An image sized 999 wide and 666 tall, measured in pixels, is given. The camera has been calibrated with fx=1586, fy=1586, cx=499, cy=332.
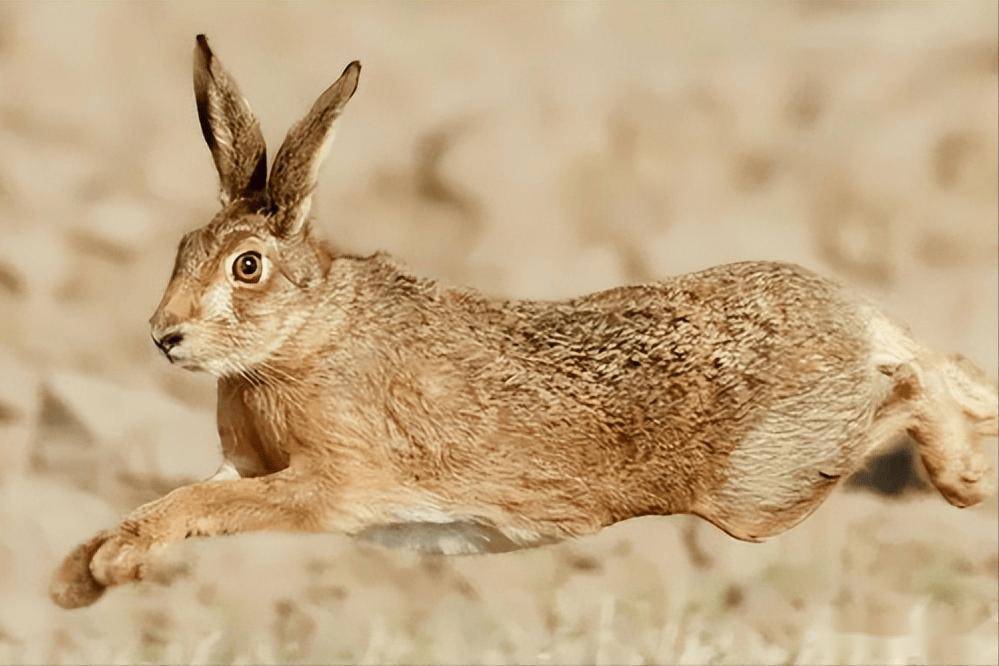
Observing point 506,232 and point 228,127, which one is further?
point 506,232

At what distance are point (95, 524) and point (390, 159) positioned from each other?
1.37 feet

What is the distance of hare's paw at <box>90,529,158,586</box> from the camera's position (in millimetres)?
1303

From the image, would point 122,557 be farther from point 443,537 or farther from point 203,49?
point 203,49

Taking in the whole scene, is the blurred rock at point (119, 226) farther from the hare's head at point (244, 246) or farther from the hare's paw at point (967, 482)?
the hare's paw at point (967, 482)

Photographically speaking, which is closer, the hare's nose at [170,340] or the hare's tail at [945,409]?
the hare's nose at [170,340]

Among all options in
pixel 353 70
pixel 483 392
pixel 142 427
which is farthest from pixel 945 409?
pixel 142 427

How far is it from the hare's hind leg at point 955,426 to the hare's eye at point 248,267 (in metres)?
0.61

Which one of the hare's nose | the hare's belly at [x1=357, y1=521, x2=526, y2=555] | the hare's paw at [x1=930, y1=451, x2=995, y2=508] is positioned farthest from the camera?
the hare's paw at [x1=930, y1=451, x2=995, y2=508]

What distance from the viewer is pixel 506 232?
4.76 ft

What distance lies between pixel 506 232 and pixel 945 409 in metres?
0.43

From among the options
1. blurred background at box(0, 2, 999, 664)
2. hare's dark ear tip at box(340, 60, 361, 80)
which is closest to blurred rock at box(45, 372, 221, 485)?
blurred background at box(0, 2, 999, 664)

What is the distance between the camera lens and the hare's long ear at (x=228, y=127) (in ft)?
4.30

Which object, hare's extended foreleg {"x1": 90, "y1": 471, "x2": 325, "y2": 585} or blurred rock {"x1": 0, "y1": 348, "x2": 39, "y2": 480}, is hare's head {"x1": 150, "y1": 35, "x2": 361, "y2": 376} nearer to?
hare's extended foreleg {"x1": 90, "y1": 471, "x2": 325, "y2": 585}

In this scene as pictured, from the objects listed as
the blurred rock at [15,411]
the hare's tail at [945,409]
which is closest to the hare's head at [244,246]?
the blurred rock at [15,411]
